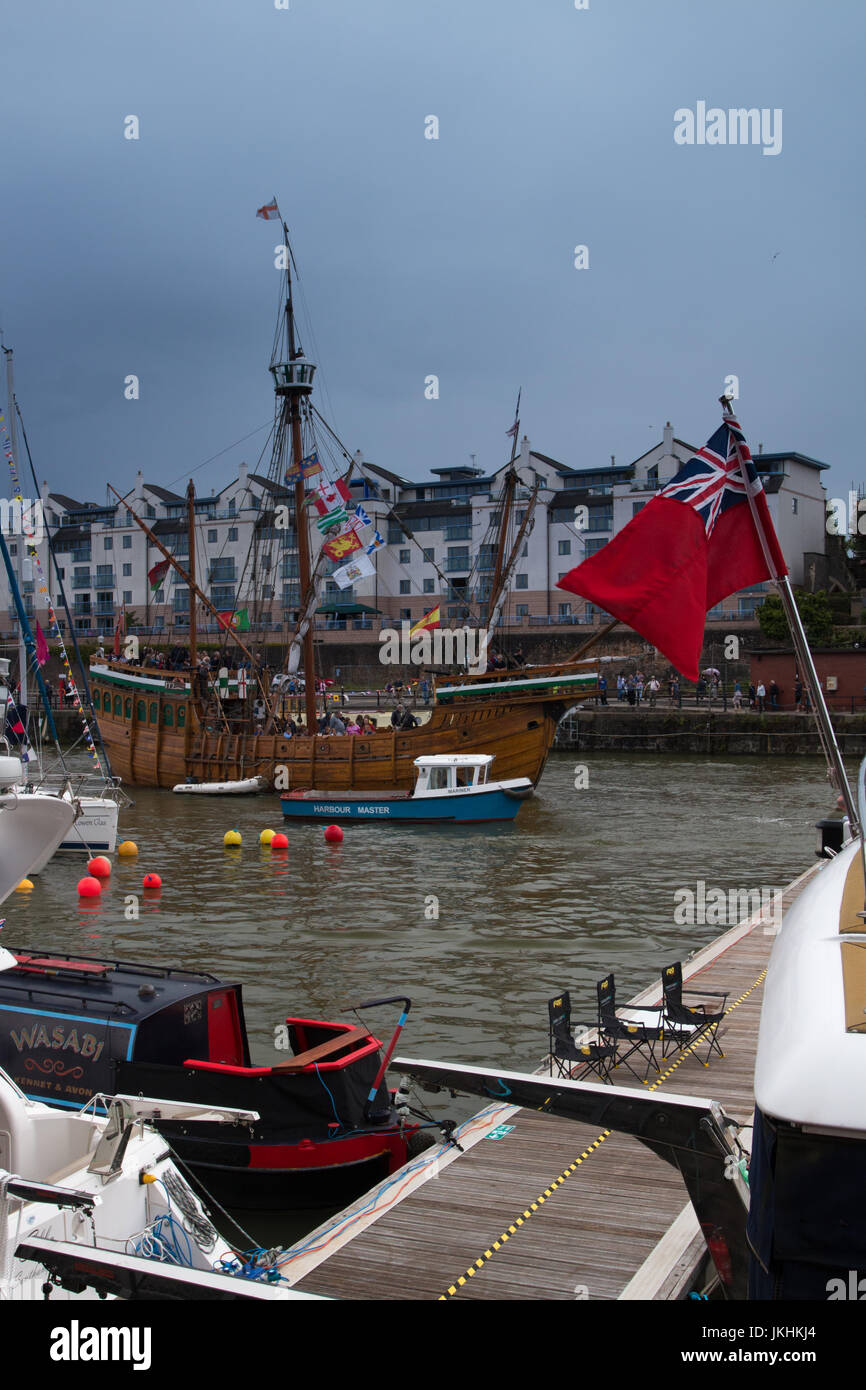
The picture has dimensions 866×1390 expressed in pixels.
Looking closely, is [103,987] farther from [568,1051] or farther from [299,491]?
[299,491]

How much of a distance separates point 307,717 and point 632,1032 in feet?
105

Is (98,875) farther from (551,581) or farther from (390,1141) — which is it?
(551,581)

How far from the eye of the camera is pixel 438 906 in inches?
871

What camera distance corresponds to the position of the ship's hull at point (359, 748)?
128 feet

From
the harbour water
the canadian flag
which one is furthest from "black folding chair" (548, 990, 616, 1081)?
the canadian flag

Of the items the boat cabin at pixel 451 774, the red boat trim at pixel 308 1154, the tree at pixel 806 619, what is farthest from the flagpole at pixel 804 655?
the tree at pixel 806 619

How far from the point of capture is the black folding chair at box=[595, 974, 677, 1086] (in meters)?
11.4

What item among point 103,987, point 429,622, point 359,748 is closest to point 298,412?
point 429,622

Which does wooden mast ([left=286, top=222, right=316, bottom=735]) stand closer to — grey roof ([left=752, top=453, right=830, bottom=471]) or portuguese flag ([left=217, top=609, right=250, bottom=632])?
portuguese flag ([left=217, top=609, right=250, bottom=632])

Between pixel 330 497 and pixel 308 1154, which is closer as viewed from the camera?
pixel 308 1154

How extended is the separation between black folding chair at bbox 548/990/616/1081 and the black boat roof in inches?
120
